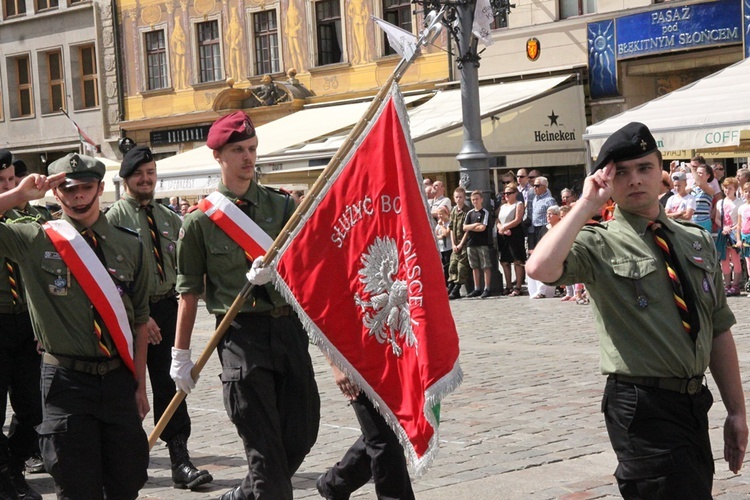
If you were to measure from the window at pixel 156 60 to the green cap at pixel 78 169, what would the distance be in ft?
102

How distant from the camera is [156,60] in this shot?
36.4m

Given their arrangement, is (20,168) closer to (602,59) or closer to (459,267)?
(459,267)

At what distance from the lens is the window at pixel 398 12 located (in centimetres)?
2928

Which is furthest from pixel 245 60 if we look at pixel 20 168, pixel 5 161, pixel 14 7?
pixel 5 161

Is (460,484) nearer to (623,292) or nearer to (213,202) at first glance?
(213,202)

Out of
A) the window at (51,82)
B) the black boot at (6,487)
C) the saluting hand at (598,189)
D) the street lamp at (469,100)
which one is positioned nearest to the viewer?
the saluting hand at (598,189)

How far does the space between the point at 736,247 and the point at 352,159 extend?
11549mm

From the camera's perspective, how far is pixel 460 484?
682 centimetres

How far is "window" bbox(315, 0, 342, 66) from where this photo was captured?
31.6 m

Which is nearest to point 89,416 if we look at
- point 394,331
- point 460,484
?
point 394,331

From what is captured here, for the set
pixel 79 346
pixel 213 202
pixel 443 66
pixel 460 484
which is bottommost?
pixel 460 484

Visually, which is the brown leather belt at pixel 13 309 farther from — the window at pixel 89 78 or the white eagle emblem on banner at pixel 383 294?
the window at pixel 89 78

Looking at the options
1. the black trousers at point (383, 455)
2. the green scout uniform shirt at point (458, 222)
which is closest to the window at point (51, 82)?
the green scout uniform shirt at point (458, 222)

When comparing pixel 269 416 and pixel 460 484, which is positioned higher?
pixel 269 416
